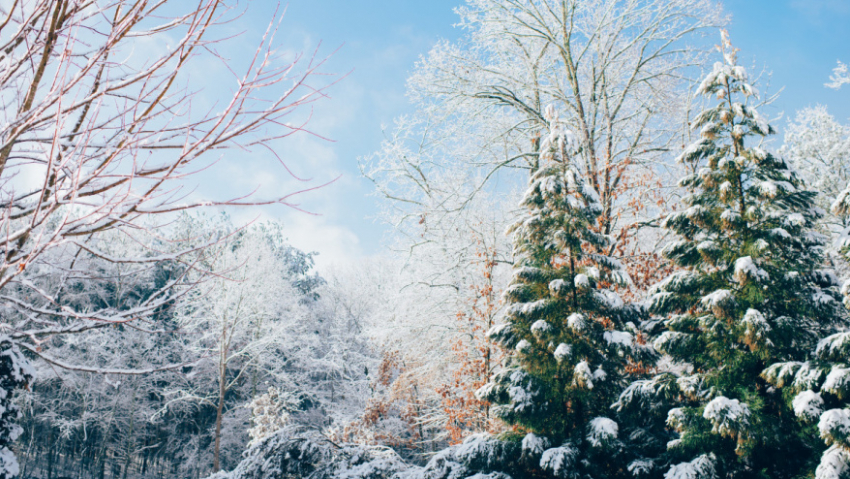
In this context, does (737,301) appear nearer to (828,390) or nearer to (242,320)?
(828,390)

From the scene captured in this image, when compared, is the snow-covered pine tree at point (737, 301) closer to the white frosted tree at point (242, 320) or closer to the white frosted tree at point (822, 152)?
the white frosted tree at point (822, 152)

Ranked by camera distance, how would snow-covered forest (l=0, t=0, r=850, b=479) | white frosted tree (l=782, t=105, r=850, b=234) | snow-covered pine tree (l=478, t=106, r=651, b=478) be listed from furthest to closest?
white frosted tree (l=782, t=105, r=850, b=234), snow-covered pine tree (l=478, t=106, r=651, b=478), snow-covered forest (l=0, t=0, r=850, b=479)

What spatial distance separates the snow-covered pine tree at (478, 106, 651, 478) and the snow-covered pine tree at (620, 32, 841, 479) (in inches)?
25.3

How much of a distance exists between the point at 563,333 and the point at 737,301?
244 centimetres

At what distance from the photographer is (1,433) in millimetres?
3641

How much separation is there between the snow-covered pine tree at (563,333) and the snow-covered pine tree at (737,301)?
642 mm

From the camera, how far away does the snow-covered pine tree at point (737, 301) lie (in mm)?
6121

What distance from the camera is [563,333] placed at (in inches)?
291

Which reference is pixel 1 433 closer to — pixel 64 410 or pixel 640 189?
pixel 640 189

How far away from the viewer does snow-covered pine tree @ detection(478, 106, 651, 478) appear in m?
6.80

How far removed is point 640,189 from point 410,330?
22.5 ft

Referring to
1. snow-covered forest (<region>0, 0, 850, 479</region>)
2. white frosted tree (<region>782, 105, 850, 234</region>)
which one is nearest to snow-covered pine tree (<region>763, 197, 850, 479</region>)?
snow-covered forest (<region>0, 0, 850, 479</region>)

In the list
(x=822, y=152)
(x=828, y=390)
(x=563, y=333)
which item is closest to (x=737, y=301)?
(x=828, y=390)

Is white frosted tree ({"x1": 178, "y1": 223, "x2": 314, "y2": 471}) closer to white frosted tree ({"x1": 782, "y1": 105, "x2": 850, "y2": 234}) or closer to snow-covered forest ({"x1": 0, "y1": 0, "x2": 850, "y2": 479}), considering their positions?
snow-covered forest ({"x1": 0, "y1": 0, "x2": 850, "y2": 479})
